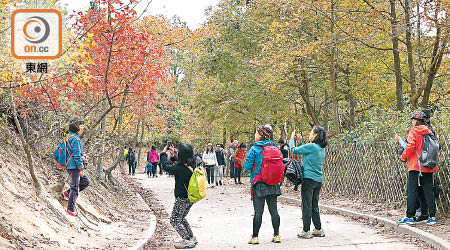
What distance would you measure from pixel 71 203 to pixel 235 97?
17.8 meters

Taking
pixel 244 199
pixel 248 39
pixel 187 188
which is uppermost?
pixel 248 39

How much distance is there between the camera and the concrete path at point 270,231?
7925 millimetres

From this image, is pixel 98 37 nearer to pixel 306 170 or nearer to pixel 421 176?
pixel 306 170

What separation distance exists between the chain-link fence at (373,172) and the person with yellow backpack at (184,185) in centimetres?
475

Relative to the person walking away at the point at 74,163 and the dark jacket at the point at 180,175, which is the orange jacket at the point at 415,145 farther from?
the person walking away at the point at 74,163

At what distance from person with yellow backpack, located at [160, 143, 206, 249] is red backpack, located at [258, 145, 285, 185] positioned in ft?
3.44

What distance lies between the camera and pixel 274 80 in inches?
657

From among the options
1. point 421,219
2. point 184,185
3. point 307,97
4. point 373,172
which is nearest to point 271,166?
point 184,185

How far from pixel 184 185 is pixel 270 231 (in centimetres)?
262

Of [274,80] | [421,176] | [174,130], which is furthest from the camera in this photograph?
[174,130]

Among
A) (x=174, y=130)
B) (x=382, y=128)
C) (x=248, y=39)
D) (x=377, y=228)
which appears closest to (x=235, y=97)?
(x=248, y=39)

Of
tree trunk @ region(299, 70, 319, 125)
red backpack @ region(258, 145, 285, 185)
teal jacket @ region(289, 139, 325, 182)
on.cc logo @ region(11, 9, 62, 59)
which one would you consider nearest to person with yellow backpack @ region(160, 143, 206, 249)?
red backpack @ region(258, 145, 285, 185)

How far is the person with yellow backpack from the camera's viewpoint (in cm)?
791

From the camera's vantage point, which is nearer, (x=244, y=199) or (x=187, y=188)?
(x=187, y=188)
